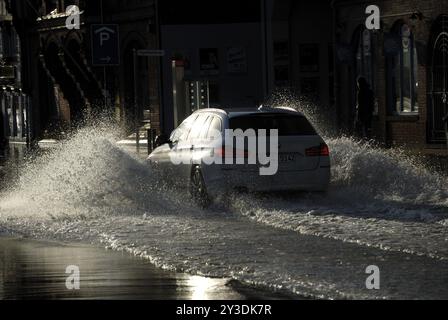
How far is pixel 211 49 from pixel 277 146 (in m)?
26.1

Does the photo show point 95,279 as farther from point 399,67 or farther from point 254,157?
point 399,67

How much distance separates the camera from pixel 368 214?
17.0 m

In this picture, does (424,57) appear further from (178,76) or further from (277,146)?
(277,146)

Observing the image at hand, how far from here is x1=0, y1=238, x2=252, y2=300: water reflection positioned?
10414mm

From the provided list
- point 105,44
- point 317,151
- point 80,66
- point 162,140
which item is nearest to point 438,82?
point 105,44

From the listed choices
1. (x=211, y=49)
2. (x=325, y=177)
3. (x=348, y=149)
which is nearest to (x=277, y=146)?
(x=325, y=177)

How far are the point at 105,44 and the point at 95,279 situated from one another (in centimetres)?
2299

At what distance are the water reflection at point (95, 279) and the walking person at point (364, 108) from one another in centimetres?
1836

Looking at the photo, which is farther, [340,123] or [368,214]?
[340,123]

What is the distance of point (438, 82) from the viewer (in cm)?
3059

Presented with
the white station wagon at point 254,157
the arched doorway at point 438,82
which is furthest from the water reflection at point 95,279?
the arched doorway at point 438,82

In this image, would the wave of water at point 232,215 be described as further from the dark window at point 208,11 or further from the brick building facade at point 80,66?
the dark window at point 208,11

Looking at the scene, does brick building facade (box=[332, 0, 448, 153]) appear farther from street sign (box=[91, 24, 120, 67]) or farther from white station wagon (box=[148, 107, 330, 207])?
white station wagon (box=[148, 107, 330, 207])
